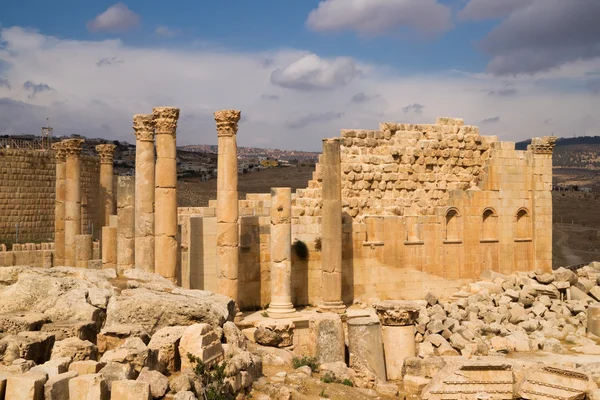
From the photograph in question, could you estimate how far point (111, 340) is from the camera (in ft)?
35.4

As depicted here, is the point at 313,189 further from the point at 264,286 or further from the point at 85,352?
the point at 85,352

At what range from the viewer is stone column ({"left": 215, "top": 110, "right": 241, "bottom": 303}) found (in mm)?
18219

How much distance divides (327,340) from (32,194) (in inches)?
1022

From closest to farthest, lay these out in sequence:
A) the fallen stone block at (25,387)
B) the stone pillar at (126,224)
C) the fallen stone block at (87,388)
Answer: the fallen stone block at (25,387) → the fallen stone block at (87,388) → the stone pillar at (126,224)

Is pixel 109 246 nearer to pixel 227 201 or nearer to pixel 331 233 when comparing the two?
pixel 227 201

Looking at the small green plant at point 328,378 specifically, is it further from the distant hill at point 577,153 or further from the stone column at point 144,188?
the distant hill at point 577,153

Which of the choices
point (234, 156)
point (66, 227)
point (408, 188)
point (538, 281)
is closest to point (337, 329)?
point (234, 156)

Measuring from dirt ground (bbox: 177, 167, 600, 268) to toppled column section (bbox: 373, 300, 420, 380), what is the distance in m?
21.5

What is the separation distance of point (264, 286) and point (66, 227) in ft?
28.4

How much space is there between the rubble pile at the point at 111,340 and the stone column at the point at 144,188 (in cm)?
611

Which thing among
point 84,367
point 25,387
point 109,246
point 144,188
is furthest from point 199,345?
point 109,246

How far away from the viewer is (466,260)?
73.0 ft

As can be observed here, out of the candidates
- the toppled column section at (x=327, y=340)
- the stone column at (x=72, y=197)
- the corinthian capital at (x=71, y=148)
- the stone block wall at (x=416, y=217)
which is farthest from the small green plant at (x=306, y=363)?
the corinthian capital at (x=71, y=148)

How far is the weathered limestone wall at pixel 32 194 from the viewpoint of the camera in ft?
119
